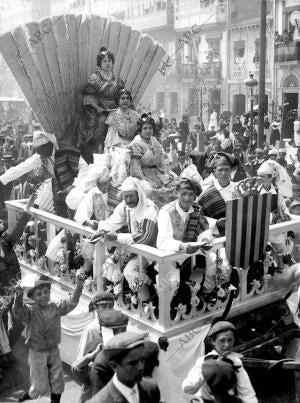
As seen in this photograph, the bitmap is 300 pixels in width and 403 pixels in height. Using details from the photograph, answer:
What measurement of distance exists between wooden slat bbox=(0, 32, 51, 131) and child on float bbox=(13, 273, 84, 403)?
3.43 m

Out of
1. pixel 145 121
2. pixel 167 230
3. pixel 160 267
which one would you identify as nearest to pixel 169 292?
pixel 160 267

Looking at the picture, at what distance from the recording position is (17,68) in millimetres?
7316

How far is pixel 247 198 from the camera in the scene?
495 centimetres

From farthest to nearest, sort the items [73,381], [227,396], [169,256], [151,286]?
[73,381]
[151,286]
[169,256]
[227,396]

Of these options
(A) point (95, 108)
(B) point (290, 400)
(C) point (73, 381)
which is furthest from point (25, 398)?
(A) point (95, 108)

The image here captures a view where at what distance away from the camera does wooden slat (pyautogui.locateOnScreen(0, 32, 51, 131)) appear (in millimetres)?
7152

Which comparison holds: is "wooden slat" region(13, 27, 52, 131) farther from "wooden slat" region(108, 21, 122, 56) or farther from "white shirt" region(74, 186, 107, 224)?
"white shirt" region(74, 186, 107, 224)

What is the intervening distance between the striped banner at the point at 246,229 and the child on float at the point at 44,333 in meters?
1.29

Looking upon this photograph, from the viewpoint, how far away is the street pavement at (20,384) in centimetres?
514

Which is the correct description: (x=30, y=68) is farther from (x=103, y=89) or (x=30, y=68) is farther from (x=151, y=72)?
(x=151, y=72)

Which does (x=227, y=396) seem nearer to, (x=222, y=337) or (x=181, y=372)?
(x=222, y=337)

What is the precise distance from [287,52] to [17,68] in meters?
29.3

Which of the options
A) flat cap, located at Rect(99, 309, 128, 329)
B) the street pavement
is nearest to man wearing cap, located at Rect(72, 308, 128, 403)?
flat cap, located at Rect(99, 309, 128, 329)

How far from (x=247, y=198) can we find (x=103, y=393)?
8.23ft
